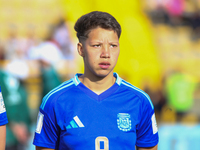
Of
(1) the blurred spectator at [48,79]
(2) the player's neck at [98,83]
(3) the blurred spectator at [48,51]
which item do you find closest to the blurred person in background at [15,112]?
(1) the blurred spectator at [48,79]

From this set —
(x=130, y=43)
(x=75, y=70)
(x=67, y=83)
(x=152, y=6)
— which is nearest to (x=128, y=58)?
(x=130, y=43)

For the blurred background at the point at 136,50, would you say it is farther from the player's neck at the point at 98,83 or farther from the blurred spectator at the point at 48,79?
the player's neck at the point at 98,83

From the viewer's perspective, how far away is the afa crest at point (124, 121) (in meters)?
2.21

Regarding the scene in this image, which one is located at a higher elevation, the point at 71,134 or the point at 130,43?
the point at 130,43

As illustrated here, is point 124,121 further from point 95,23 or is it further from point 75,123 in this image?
point 95,23

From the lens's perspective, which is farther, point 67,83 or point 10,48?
point 10,48

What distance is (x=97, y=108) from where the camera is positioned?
2238 millimetres

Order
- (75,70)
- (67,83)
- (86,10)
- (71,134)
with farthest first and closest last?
(86,10), (75,70), (67,83), (71,134)

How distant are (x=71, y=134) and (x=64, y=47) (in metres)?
8.45

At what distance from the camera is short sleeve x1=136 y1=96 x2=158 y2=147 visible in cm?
231

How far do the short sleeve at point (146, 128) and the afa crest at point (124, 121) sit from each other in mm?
101

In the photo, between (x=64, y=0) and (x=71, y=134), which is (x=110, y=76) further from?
(x=64, y=0)

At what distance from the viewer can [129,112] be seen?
2.26 metres

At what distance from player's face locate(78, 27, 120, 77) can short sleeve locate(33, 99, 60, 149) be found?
0.37m
